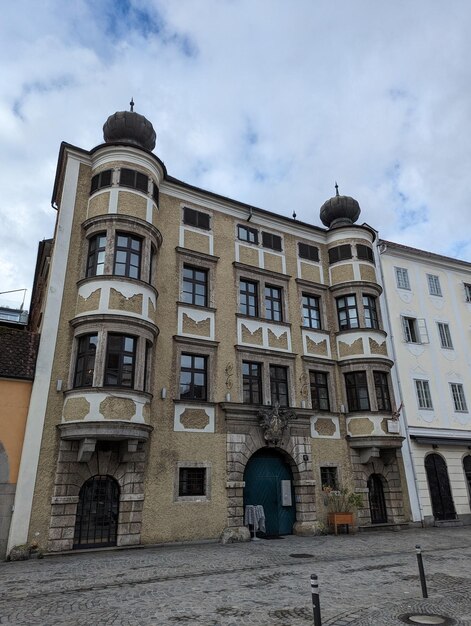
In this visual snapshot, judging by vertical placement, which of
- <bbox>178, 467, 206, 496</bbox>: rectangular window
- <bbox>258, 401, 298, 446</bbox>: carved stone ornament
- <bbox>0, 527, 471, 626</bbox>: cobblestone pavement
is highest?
<bbox>258, 401, 298, 446</bbox>: carved stone ornament

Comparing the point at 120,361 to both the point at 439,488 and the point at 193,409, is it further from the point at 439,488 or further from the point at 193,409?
the point at 439,488

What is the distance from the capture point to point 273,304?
800 inches

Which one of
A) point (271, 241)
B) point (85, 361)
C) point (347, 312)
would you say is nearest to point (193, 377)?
point (85, 361)

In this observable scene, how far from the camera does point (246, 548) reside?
1402cm

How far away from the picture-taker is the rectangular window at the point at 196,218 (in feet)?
63.2

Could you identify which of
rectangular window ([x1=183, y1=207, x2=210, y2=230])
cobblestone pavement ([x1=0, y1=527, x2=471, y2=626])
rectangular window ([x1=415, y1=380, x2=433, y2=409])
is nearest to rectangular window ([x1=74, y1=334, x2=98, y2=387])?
cobblestone pavement ([x1=0, y1=527, x2=471, y2=626])

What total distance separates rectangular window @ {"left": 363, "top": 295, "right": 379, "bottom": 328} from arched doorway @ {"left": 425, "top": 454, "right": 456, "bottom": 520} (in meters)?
6.63

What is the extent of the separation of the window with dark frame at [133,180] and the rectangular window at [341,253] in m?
9.84

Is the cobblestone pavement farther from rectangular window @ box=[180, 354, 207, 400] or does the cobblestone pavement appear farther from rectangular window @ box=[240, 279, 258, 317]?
rectangular window @ box=[240, 279, 258, 317]

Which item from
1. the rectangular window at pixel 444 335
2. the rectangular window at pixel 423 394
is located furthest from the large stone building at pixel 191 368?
the rectangular window at pixel 444 335

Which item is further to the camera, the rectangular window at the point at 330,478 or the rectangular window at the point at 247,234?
the rectangular window at the point at 247,234

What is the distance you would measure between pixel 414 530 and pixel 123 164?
18510mm

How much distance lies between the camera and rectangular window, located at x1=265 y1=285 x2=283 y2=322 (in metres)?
20.0

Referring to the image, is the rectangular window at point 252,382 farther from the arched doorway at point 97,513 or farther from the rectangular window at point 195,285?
the arched doorway at point 97,513
